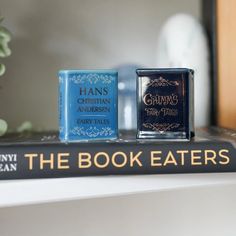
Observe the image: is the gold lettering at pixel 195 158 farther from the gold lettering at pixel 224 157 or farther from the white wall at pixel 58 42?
the white wall at pixel 58 42

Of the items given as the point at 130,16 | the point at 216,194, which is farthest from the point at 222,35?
the point at 216,194

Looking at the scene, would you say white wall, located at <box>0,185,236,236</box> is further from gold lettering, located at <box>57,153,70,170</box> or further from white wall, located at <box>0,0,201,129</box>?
gold lettering, located at <box>57,153,70,170</box>

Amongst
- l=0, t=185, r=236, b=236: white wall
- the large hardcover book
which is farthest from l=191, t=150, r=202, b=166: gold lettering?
l=0, t=185, r=236, b=236: white wall

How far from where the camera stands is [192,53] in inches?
22.3

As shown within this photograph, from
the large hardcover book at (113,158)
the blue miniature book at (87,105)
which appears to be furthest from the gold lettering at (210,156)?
the blue miniature book at (87,105)

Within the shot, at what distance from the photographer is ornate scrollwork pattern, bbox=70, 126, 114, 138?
0.41 m

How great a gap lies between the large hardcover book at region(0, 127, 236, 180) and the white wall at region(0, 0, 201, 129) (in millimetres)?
228

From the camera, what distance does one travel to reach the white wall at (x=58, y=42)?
1.98 ft

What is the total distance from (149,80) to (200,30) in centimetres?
20

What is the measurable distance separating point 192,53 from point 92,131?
229 millimetres

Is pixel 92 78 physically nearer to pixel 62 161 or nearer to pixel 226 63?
pixel 62 161

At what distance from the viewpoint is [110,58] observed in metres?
0.62

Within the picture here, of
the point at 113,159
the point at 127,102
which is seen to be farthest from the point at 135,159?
the point at 127,102

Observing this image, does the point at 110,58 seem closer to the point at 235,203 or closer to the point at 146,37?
the point at 146,37
